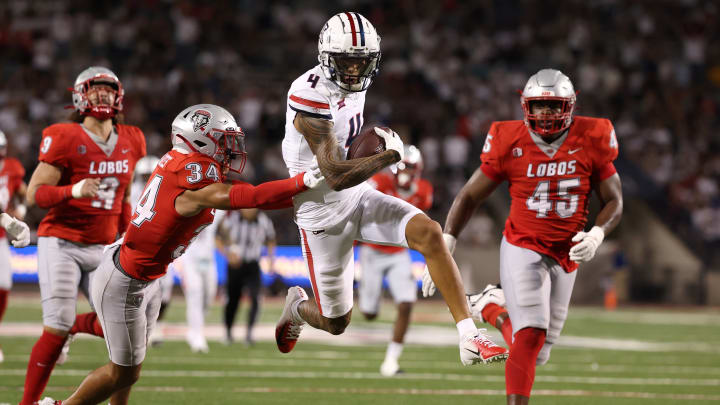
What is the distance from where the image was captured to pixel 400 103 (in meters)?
19.2

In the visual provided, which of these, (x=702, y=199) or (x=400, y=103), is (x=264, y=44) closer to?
(x=400, y=103)

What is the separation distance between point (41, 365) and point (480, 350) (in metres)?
2.70

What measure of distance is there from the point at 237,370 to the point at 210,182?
13.8 ft

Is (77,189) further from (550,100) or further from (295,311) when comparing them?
(550,100)

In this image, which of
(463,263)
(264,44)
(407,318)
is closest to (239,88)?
(264,44)

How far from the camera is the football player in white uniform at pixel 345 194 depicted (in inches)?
203

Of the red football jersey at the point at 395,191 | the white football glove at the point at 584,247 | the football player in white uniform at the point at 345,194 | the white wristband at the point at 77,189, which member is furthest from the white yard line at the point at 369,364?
the white football glove at the point at 584,247

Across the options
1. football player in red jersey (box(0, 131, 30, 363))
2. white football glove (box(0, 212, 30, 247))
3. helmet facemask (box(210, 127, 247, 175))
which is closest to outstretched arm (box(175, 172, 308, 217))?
helmet facemask (box(210, 127, 247, 175))

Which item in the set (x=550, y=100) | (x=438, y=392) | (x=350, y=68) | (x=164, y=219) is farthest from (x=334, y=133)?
(x=438, y=392)

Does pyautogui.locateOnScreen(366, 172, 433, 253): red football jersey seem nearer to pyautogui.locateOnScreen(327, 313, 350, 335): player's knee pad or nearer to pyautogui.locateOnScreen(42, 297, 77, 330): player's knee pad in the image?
pyautogui.locateOnScreen(327, 313, 350, 335): player's knee pad

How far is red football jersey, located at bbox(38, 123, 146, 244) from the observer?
6465mm

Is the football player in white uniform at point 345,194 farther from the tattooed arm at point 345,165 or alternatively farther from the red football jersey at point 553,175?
the red football jersey at point 553,175

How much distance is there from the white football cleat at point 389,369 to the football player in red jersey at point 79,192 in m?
3.06

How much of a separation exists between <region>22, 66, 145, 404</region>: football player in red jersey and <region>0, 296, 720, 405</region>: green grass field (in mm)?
1045
